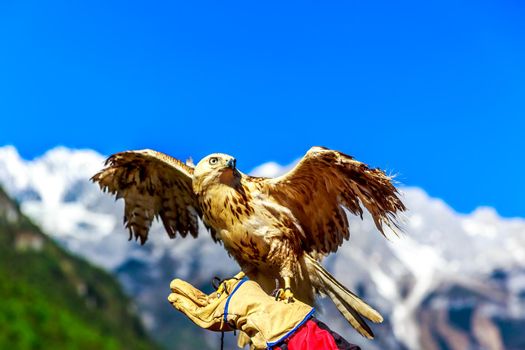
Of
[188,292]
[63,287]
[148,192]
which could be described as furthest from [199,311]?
[63,287]

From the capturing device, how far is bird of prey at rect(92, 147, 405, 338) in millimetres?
4871

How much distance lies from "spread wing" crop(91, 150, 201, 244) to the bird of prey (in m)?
0.48

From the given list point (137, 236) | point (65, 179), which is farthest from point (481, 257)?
point (137, 236)

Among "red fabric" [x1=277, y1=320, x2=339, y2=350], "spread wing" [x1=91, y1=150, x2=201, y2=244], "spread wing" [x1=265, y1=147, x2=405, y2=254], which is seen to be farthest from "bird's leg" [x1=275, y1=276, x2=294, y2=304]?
"spread wing" [x1=91, y1=150, x2=201, y2=244]

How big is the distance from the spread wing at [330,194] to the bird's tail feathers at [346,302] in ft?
0.52

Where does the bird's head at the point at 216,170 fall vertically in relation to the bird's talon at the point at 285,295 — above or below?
above

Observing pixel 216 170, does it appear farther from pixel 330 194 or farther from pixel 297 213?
pixel 330 194

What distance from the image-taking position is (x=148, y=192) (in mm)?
5879

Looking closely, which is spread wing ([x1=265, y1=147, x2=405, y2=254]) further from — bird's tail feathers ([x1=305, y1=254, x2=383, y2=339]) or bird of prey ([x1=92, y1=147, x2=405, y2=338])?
bird's tail feathers ([x1=305, y1=254, x2=383, y2=339])

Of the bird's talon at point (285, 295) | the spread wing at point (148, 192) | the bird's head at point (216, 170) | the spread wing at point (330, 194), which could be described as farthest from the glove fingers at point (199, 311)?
the spread wing at point (148, 192)

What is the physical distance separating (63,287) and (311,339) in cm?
4742

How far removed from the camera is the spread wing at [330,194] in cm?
482

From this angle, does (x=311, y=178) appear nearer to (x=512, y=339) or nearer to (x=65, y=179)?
(x=512, y=339)

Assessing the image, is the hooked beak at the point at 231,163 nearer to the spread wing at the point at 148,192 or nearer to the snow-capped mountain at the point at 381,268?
the spread wing at the point at 148,192
